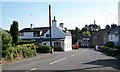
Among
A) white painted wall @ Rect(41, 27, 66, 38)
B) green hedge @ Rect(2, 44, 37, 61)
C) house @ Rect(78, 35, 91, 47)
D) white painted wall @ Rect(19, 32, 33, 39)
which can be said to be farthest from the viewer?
house @ Rect(78, 35, 91, 47)

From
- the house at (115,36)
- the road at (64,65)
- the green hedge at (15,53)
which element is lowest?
the road at (64,65)

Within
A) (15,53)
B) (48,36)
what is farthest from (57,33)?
(15,53)

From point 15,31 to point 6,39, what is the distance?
2401 cm

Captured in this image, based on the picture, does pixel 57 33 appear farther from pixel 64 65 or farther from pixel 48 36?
pixel 64 65

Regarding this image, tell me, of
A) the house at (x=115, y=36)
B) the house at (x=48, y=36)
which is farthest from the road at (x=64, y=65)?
the house at (x=48, y=36)

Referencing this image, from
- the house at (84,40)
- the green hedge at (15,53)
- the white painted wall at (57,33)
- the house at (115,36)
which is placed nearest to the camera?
the green hedge at (15,53)

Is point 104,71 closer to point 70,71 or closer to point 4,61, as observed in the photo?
point 70,71

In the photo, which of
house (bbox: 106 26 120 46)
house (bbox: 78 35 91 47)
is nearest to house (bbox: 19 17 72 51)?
house (bbox: 106 26 120 46)

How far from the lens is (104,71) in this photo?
56.7 feet

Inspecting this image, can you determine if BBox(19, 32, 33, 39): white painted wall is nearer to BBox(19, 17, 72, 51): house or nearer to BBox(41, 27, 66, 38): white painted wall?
BBox(19, 17, 72, 51): house

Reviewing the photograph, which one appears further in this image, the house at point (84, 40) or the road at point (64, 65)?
the house at point (84, 40)

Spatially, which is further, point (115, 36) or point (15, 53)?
point (115, 36)

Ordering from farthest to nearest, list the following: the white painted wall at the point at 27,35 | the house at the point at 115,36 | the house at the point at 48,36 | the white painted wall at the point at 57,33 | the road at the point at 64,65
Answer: the white painted wall at the point at 27,35 → the white painted wall at the point at 57,33 → the house at the point at 48,36 → the house at the point at 115,36 → the road at the point at 64,65

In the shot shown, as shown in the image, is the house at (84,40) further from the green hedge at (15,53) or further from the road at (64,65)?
the road at (64,65)
